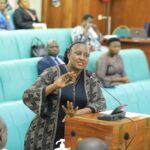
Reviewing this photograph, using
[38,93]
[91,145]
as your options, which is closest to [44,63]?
[38,93]

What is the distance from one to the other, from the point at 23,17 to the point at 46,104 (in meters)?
4.03

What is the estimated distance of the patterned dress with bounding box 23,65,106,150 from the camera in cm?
286

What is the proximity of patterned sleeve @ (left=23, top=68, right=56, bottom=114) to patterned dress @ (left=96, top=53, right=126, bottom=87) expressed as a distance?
2544 mm

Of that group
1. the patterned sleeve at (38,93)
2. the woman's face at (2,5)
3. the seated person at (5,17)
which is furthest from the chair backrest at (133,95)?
the patterned sleeve at (38,93)

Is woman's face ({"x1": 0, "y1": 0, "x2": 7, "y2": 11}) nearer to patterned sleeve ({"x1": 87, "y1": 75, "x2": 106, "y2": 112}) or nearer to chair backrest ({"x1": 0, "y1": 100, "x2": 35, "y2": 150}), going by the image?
chair backrest ({"x1": 0, "y1": 100, "x2": 35, "y2": 150})

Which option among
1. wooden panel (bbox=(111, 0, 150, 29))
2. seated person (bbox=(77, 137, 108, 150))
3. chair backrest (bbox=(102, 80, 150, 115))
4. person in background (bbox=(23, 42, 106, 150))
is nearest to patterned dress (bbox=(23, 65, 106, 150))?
person in background (bbox=(23, 42, 106, 150))

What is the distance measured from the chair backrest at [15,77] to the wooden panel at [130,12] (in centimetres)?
434

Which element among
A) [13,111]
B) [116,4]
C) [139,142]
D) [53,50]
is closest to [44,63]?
[53,50]

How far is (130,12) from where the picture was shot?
30.4ft

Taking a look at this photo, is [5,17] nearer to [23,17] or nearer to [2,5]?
[2,5]

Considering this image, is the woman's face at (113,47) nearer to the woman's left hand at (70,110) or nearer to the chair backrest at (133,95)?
the chair backrest at (133,95)

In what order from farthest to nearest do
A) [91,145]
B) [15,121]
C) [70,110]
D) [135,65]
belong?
[135,65] → [15,121] → [70,110] → [91,145]

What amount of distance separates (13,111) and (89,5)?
16.3 ft

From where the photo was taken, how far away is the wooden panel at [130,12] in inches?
358
